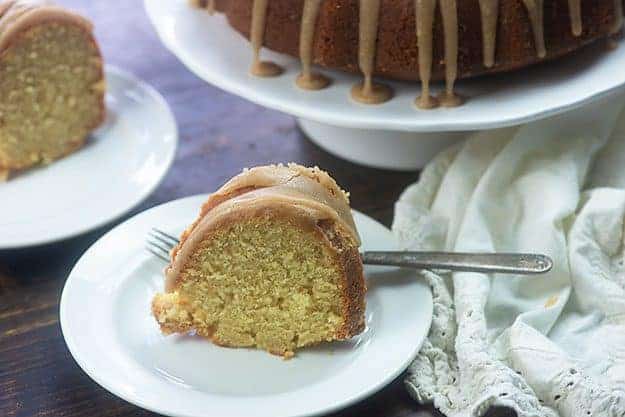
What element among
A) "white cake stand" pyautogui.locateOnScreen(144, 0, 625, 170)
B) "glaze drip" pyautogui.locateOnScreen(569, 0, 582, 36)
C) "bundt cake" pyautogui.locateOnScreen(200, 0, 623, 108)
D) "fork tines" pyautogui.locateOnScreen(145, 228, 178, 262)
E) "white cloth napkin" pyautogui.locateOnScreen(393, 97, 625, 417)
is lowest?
"fork tines" pyautogui.locateOnScreen(145, 228, 178, 262)

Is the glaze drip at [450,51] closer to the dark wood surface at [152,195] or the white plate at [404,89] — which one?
the white plate at [404,89]

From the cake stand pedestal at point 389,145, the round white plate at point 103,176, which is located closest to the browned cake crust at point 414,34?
the cake stand pedestal at point 389,145

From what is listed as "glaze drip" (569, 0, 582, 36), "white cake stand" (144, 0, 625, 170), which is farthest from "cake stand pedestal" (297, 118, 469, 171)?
"glaze drip" (569, 0, 582, 36)

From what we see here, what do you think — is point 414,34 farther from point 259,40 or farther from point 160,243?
point 160,243

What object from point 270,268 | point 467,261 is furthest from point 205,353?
point 467,261

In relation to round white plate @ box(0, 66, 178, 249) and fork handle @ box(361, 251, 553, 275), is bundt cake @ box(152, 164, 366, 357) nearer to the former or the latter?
fork handle @ box(361, 251, 553, 275)

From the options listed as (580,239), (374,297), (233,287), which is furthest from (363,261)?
(580,239)
